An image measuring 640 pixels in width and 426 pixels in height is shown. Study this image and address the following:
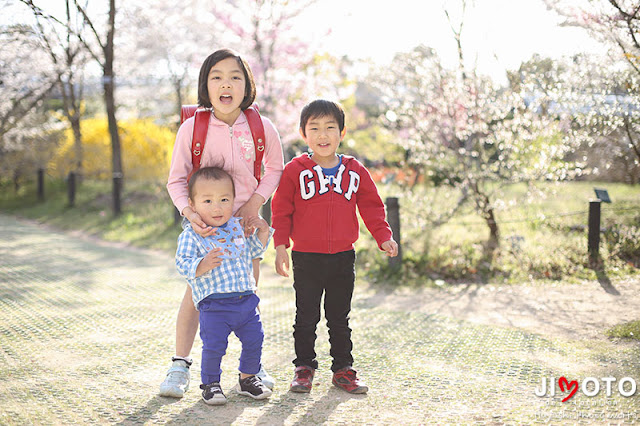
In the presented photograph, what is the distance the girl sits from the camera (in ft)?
8.61

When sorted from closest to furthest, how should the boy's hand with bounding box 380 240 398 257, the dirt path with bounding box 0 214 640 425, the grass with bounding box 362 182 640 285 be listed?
the dirt path with bounding box 0 214 640 425 → the boy's hand with bounding box 380 240 398 257 → the grass with bounding box 362 182 640 285

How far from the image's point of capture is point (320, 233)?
271 cm

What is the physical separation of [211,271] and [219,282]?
63mm

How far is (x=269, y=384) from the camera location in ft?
8.80

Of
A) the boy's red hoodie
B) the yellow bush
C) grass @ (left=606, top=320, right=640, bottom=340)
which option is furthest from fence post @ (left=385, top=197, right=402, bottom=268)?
the yellow bush

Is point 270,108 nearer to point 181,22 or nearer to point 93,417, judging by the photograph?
point 181,22

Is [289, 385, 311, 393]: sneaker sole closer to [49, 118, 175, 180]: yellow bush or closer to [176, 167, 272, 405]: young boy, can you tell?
[176, 167, 272, 405]: young boy

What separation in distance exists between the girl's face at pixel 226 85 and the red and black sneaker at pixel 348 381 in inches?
51.8

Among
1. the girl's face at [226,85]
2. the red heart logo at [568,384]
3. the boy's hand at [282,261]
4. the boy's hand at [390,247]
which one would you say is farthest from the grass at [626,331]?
the girl's face at [226,85]

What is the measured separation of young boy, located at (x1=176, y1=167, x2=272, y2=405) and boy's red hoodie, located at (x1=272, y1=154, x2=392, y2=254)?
0.26 metres

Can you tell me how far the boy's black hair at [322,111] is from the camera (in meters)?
2.73

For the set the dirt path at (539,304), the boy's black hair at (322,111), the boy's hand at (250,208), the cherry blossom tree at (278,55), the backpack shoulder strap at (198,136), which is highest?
the cherry blossom tree at (278,55)

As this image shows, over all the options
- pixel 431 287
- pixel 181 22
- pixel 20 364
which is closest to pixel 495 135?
pixel 431 287

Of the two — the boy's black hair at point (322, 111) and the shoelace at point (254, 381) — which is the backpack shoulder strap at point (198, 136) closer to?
the boy's black hair at point (322, 111)
